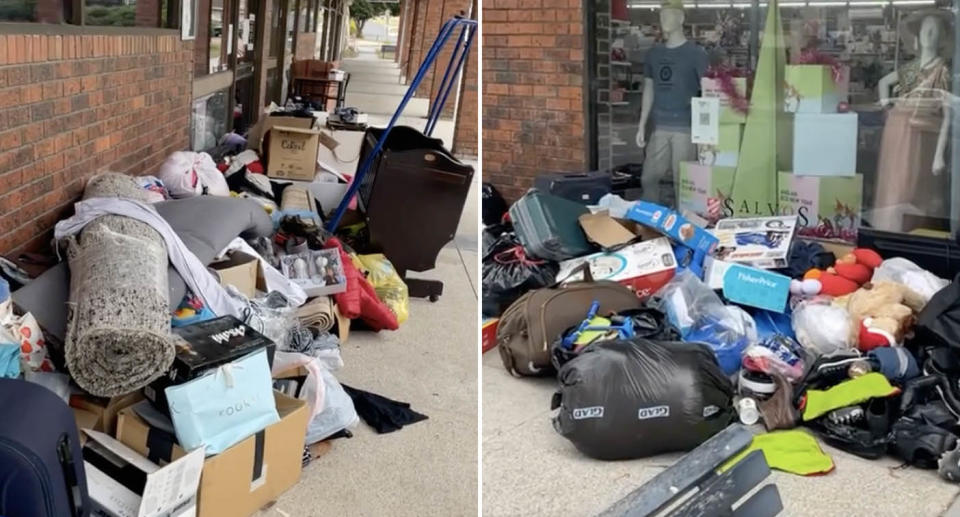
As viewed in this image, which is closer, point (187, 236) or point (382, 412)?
point (382, 412)

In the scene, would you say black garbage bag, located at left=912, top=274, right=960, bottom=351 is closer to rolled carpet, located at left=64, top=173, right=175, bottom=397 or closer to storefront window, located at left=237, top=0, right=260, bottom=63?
rolled carpet, located at left=64, top=173, right=175, bottom=397

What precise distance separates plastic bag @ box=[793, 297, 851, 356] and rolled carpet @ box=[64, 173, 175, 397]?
2.70 meters

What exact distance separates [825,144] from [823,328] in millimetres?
1458

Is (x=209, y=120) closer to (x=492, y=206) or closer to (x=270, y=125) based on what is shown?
(x=270, y=125)

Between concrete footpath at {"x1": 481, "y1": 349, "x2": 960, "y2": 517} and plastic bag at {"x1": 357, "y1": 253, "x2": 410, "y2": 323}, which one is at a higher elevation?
plastic bag at {"x1": 357, "y1": 253, "x2": 410, "y2": 323}

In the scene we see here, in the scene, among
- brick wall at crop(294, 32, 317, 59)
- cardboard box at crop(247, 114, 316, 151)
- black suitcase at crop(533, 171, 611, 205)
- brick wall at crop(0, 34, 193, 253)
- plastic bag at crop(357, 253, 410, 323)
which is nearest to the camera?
brick wall at crop(0, 34, 193, 253)

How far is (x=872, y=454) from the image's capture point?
3.51 metres

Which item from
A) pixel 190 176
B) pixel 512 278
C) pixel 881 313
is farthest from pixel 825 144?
pixel 190 176

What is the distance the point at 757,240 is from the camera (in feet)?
16.7

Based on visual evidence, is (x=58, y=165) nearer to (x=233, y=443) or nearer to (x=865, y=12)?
(x=233, y=443)

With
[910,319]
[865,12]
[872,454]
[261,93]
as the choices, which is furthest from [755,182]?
[261,93]

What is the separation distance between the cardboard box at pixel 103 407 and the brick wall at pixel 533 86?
378 centimetres

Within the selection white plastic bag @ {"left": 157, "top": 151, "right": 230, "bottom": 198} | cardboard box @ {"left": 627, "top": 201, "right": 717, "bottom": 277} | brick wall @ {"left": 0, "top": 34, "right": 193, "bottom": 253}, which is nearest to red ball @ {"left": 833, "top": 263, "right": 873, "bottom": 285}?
cardboard box @ {"left": 627, "top": 201, "right": 717, "bottom": 277}

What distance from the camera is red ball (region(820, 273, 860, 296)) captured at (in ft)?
14.9
